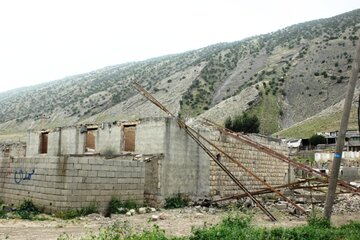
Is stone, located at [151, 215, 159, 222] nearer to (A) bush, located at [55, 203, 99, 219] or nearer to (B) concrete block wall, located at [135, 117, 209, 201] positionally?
(A) bush, located at [55, 203, 99, 219]

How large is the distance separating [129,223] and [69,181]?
285cm

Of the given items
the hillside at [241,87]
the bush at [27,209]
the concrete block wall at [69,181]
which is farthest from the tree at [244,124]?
the bush at [27,209]

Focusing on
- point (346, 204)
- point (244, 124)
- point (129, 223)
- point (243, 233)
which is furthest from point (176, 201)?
point (244, 124)

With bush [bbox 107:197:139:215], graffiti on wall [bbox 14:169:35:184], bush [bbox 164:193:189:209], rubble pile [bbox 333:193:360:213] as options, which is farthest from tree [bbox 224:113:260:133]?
graffiti on wall [bbox 14:169:35:184]

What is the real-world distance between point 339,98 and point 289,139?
64.1 feet

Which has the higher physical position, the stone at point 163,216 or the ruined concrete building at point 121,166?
the ruined concrete building at point 121,166

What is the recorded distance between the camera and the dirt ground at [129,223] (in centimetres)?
1109

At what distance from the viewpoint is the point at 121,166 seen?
54.5 feet

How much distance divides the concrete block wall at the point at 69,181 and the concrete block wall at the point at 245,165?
14.9 feet

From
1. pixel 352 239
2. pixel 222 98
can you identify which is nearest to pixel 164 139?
pixel 352 239

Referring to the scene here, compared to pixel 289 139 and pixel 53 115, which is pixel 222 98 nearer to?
pixel 289 139

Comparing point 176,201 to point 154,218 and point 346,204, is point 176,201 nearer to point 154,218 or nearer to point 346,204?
point 154,218

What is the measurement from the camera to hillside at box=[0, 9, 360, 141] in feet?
245

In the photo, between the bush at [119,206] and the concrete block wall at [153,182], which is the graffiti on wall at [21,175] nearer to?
the bush at [119,206]
